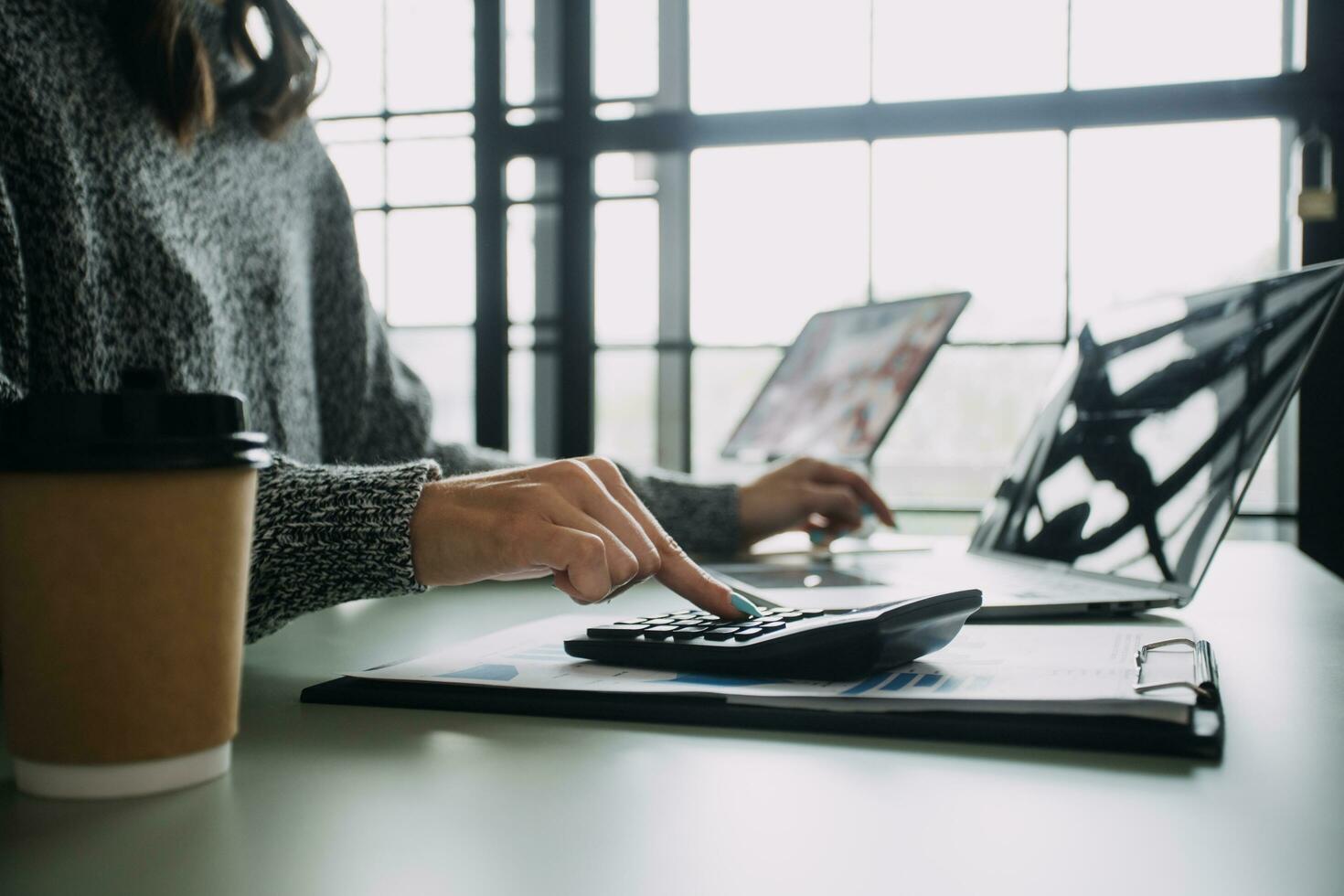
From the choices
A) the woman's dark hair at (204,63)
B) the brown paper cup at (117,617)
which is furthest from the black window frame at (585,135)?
the brown paper cup at (117,617)

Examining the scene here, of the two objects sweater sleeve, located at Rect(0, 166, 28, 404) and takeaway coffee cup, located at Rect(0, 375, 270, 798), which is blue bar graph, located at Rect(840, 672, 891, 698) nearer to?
takeaway coffee cup, located at Rect(0, 375, 270, 798)

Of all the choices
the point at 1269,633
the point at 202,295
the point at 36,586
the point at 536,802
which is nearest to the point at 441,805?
the point at 536,802

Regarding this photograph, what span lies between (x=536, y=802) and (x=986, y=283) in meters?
1.89

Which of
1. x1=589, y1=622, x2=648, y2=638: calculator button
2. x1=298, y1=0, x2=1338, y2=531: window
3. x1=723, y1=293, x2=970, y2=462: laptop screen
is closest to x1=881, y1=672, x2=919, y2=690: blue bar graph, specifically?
x1=589, y1=622, x2=648, y2=638: calculator button

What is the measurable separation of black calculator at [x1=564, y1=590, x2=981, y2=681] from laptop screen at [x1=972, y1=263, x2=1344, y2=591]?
34 centimetres

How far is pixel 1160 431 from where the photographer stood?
0.85 meters

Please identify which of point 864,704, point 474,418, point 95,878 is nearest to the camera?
point 95,878

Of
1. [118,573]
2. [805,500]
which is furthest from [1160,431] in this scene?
[118,573]

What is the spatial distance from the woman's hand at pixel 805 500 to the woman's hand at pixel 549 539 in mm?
533

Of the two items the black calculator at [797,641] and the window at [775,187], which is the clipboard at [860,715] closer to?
the black calculator at [797,641]

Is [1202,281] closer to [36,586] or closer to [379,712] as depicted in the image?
[379,712]

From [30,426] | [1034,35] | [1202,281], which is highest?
[1034,35]

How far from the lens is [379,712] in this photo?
45 cm

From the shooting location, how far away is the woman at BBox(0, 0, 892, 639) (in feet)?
1.85
